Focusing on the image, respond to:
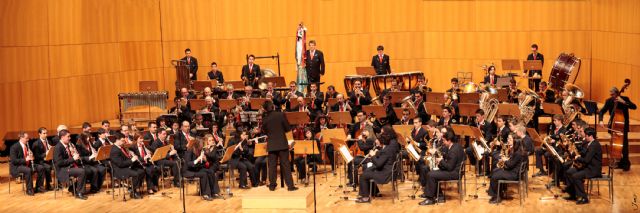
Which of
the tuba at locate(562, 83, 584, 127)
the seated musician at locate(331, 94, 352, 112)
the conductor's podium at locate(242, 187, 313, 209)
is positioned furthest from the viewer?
the seated musician at locate(331, 94, 352, 112)

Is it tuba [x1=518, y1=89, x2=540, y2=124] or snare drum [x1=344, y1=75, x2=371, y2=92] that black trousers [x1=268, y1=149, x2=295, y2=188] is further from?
snare drum [x1=344, y1=75, x2=371, y2=92]

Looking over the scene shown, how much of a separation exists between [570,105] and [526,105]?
3.30 ft

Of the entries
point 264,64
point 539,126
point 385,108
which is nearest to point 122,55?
point 264,64

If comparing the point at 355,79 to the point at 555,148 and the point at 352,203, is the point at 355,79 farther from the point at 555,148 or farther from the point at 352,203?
the point at 555,148

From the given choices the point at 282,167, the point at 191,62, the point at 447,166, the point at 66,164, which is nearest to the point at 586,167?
the point at 447,166

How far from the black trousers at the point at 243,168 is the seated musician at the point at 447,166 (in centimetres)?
308

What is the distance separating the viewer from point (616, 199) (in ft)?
43.4

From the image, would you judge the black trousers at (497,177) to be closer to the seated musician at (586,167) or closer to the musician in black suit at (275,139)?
the seated musician at (586,167)

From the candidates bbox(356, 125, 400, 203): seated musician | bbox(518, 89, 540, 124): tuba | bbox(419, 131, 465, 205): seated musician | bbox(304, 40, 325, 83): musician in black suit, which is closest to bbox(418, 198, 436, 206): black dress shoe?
bbox(419, 131, 465, 205): seated musician

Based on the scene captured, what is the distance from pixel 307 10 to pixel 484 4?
4.27m

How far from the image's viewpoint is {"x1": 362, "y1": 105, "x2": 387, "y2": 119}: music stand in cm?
1539

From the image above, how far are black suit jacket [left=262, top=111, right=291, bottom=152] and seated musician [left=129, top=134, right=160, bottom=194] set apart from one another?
2358 mm

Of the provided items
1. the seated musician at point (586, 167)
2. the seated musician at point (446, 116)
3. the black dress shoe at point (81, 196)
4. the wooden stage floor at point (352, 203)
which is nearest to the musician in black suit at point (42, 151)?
the wooden stage floor at point (352, 203)

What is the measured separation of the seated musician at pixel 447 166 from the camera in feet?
42.9
